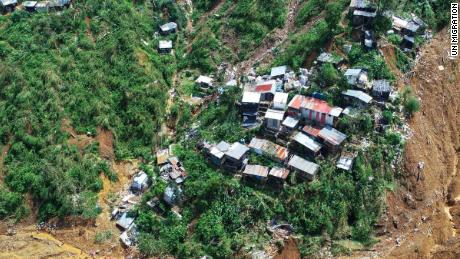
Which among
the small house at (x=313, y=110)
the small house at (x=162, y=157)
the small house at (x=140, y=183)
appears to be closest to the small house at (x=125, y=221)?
the small house at (x=140, y=183)

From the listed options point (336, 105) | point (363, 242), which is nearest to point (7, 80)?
point (336, 105)

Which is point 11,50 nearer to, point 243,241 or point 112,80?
point 112,80

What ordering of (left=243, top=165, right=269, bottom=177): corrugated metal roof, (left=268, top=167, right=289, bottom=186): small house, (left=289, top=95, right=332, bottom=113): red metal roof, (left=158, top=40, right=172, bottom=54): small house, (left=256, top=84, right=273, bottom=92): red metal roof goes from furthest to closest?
(left=158, top=40, right=172, bottom=54): small house, (left=256, top=84, right=273, bottom=92): red metal roof, (left=289, top=95, right=332, bottom=113): red metal roof, (left=243, top=165, right=269, bottom=177): corrugated metal roof, (left=268, top=167, right=289, bottom=186): small house

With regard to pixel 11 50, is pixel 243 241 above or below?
below

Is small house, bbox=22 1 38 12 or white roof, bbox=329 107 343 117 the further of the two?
small house, bbox=22 1 38 12

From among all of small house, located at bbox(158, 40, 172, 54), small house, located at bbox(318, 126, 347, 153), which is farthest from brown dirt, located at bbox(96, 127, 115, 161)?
small house, located at bbox(318, 126, 347, 153)

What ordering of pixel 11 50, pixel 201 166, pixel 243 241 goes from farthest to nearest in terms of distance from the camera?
pixel 11 50 → pixel 201 166 → pixel 243 241

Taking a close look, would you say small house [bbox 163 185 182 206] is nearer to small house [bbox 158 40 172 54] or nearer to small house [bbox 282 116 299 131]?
small house [bbox 282 116 299 131]
